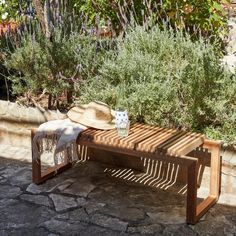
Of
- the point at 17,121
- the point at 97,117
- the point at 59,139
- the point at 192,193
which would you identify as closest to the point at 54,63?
the point at 17,121

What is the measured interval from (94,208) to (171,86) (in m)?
1.32

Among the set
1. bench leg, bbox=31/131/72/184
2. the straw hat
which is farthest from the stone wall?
the straw hat

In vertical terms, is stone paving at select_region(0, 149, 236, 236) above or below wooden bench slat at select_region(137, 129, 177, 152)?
below

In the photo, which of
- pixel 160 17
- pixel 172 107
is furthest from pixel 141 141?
pixel 160 17

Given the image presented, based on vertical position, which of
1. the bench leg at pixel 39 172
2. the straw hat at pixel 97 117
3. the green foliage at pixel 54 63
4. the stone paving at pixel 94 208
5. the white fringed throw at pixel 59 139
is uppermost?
the green foliage at pixel 54 63

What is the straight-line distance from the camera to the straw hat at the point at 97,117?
4.18 m

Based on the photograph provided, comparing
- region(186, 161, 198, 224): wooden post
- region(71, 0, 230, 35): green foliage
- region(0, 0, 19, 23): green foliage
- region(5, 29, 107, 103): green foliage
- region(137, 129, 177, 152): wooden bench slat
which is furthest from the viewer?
region(0, 0, 19, 23): green foliage

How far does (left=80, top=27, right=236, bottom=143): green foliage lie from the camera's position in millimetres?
4367

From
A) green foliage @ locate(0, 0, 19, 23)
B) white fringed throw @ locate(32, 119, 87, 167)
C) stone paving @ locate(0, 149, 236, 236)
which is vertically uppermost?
green foliage @ locate(0, 0, 19, 23)

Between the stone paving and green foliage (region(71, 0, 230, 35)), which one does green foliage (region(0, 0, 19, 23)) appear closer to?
green foliage (region(71, 0, 230, 35))

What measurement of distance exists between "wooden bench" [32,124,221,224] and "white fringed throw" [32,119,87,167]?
0.26ft

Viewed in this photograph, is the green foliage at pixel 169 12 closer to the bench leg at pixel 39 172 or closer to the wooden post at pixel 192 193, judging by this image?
the bench leg at pixel 39 172

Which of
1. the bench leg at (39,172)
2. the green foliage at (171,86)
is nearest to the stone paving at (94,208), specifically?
the bench leg at (39,172)

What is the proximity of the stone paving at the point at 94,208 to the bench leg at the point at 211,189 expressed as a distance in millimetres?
58
